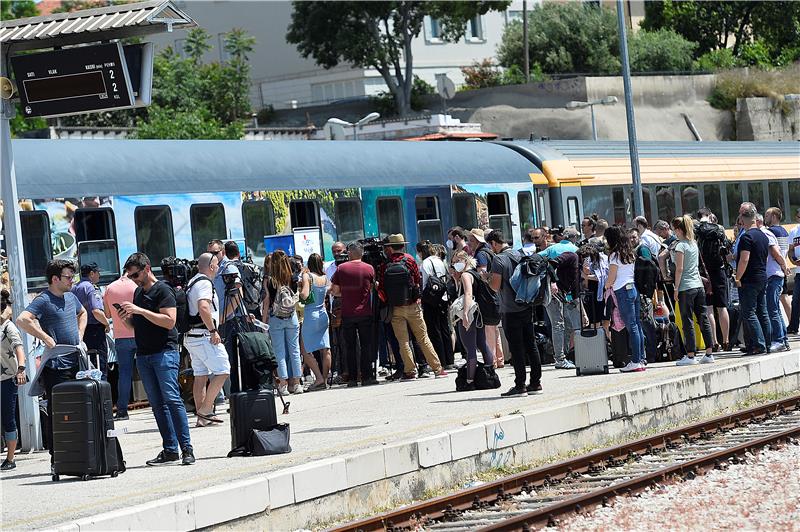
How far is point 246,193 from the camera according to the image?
67.8ft

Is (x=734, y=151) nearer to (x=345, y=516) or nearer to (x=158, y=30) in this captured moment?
(x=158, y=30)

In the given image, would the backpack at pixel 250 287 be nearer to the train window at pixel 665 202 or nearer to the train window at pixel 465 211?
the train window at pixel 465 211

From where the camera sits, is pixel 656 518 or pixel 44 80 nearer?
pixel 656 518

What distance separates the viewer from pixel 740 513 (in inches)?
388

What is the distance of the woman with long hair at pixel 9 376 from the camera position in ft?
42.2

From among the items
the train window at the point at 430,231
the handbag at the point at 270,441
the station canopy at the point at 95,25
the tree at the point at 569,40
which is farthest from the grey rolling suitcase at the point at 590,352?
the tree at the point at 569,40

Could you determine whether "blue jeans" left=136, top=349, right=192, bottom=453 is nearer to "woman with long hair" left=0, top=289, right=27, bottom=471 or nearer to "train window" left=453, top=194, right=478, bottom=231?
"woman with long hair" left=0, top=289, right=27, bottom=471

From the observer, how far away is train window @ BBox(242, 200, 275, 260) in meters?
20.5

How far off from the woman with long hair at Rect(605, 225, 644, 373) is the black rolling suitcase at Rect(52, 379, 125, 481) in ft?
23.1

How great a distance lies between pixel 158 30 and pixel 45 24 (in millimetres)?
1290

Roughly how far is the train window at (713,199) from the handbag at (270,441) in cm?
2085

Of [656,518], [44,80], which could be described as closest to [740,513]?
[656,518]

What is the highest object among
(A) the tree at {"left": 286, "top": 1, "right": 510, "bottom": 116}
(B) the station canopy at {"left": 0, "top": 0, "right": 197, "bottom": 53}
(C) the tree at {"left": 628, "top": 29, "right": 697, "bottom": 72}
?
(A) the tree at {"left": 286, "top": 1, "right": 510, "bottom": 116}

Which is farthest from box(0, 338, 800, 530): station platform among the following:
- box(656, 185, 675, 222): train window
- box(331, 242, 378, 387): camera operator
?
box(656, 185, 675, 222): train window
